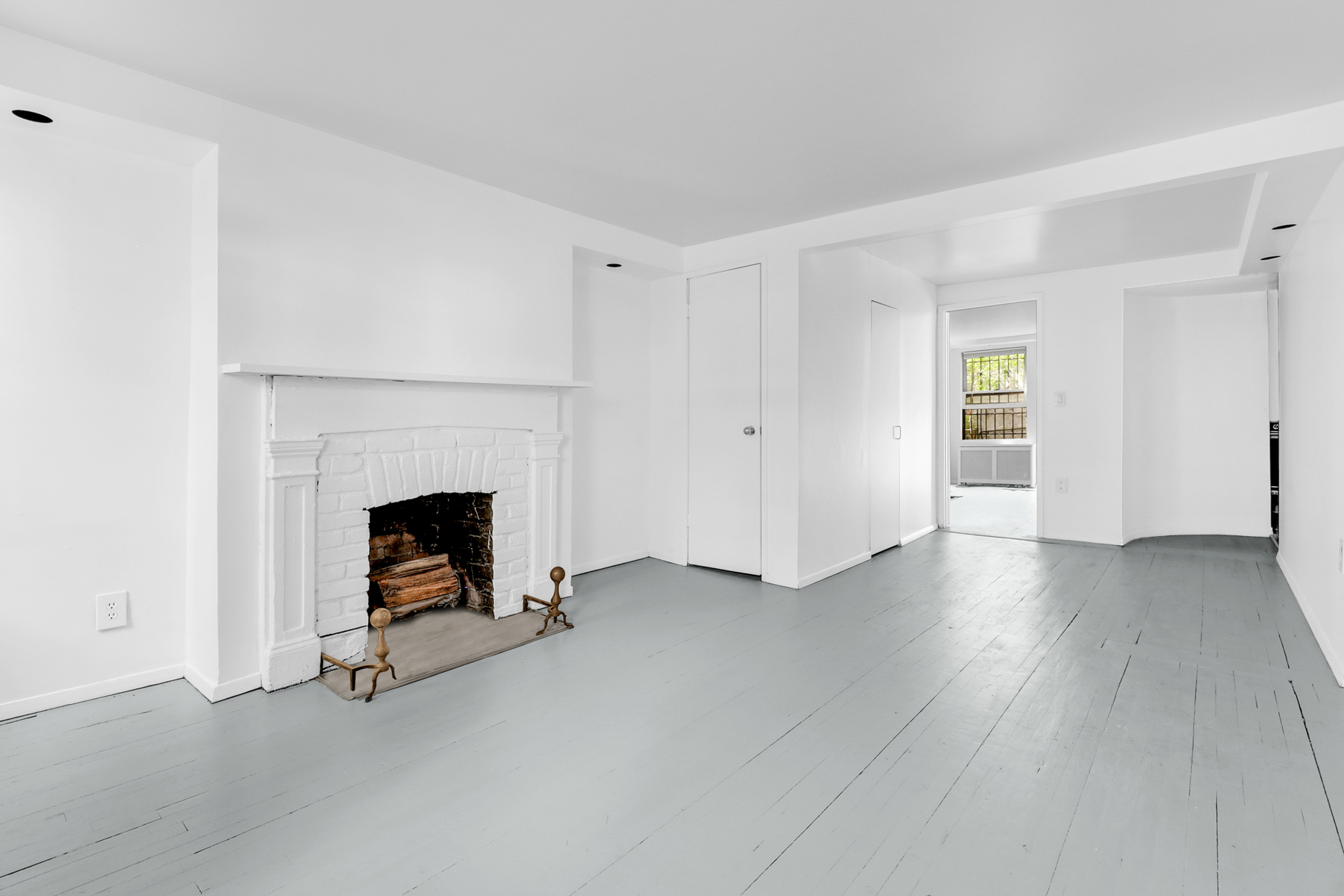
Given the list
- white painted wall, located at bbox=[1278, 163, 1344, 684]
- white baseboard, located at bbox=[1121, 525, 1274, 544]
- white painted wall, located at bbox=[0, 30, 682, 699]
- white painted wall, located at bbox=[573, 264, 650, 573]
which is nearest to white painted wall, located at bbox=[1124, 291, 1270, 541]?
white baseboard, located at bbox=[1121, 525, 1274, 544]

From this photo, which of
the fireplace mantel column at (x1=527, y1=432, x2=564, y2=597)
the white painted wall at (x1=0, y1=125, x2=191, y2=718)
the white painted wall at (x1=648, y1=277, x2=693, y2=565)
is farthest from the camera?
the white painted wall at (x1=648, y1=277, x2=693, y2=565)

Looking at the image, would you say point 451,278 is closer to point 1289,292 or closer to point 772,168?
point 772,168

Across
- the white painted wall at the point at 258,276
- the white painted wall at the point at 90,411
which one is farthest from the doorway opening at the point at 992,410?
the white painted wall at the point at 90,411

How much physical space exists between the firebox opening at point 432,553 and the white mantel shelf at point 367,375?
583 mm

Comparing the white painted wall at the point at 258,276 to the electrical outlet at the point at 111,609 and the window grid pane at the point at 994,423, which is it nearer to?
the electrical outlet at the point at 111,609

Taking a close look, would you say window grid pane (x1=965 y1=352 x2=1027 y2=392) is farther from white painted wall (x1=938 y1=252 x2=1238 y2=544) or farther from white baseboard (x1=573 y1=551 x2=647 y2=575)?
white baseboard (x1=573 y1=551 x2=647 y2=575)

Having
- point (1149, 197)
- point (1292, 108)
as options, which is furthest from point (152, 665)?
point (1149, 197)

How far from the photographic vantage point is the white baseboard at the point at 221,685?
240 cm

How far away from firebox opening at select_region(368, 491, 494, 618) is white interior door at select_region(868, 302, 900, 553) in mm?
2823

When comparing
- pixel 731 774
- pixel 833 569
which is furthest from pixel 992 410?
pixel 731 774

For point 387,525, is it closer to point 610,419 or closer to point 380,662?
point 380,662

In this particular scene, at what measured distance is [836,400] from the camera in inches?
171

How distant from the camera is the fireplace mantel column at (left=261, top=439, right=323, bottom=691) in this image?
8.18 feet

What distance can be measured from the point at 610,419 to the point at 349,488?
6.36ft
